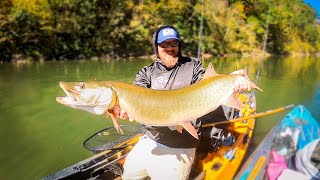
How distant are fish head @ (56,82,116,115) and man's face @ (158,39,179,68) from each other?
825 millimetres

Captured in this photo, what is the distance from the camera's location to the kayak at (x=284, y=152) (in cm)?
247

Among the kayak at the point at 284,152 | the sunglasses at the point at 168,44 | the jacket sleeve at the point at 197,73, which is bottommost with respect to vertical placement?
the kayak at the point at 284,152

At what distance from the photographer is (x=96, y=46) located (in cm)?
2939

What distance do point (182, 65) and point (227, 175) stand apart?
1.64 m

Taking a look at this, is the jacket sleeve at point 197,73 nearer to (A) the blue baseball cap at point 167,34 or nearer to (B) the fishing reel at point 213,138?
(A) the blue baseball cap at point 167,34

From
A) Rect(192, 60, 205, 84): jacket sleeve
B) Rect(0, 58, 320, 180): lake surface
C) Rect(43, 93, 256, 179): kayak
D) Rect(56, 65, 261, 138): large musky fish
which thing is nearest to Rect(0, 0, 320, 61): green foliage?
Rect(0, 58, 320, 180): lake surface

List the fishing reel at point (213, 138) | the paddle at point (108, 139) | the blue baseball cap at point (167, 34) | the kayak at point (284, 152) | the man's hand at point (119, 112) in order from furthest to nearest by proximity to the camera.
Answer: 1. the paddle at point (108, 139)
2. the fishing reel at point (213, 138)
3. the blue baseball cap at point (167, 34)
4. the man's hand at point (119, 112)
5. the kayak at point (284, 152)

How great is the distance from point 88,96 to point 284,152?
1.74 m

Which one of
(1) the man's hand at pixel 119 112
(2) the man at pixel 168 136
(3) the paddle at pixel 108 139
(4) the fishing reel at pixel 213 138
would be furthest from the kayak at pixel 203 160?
(1) the man's hand at pixel 119 112

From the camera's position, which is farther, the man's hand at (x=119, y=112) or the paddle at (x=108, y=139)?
the paddle at (x=108, y=139)

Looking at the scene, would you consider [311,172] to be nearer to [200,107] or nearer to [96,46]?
[200,107]

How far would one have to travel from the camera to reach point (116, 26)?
31.6 metres

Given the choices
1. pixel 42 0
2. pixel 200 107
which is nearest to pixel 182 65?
pixel 200 107

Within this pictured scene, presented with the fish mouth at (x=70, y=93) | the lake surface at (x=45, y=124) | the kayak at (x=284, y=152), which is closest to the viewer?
the kayak at (x=284, y=152)
